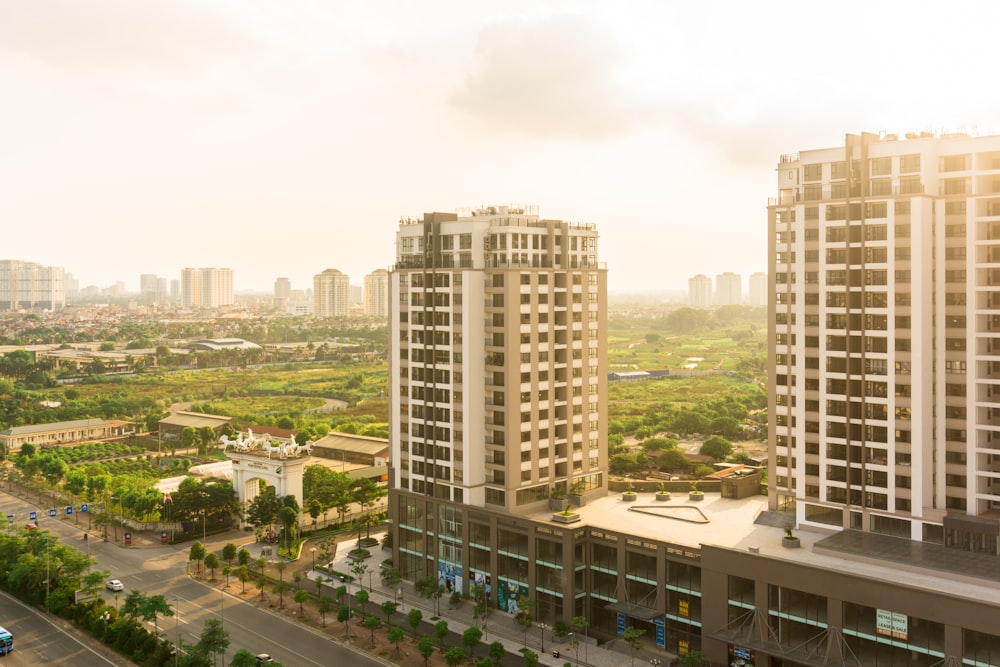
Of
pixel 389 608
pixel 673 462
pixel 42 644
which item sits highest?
pixel 673 462

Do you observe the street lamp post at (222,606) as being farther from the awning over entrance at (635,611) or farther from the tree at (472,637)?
Answer: the awning over entrance at (635,611)

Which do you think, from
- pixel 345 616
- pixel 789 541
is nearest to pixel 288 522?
pixel 345 616

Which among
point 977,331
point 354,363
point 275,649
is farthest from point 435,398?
point 354,363

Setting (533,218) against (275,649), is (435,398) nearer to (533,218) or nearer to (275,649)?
(533,218)

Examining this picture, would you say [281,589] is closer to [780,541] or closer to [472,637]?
[472,637]

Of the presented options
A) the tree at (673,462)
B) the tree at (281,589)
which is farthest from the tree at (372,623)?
the tree at (673,462)
